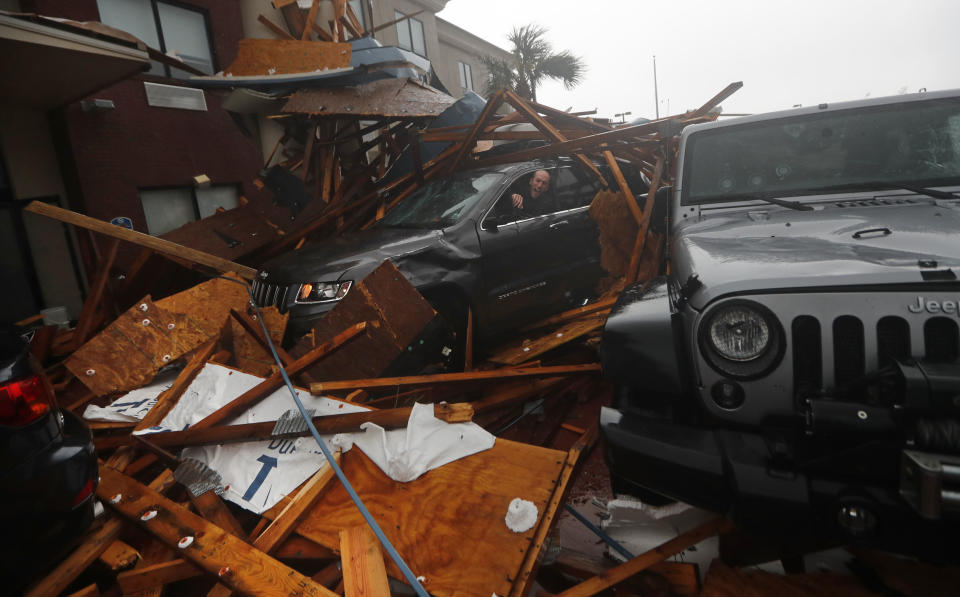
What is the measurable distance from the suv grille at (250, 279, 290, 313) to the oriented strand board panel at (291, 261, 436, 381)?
21.6 inches

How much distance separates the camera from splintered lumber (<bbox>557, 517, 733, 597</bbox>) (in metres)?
2.02

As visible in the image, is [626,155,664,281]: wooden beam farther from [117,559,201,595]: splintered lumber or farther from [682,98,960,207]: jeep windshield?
[117,559,201,595]: splintered lumber

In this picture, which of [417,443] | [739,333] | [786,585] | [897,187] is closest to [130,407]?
[417,443]

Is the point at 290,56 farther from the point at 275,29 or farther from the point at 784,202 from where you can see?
the point at 784,202

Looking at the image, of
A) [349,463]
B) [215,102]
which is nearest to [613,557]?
[349,463]

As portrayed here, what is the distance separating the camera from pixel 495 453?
2.57 metres

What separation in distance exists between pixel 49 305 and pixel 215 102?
4.40 metres

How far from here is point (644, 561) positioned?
6.89ft

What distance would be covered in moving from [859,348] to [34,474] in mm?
3157

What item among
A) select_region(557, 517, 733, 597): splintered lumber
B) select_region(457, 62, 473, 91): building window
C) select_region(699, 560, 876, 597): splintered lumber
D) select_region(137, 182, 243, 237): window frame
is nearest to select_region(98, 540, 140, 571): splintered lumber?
select_region(557, 517, 733, 597): splintered lumber

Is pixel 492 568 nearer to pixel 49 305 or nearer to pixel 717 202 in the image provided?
pixel 717 202

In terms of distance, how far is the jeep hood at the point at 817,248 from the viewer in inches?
74.2

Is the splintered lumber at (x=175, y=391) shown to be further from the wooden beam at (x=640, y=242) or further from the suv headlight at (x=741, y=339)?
the wooden beam at (x=640, y=242)

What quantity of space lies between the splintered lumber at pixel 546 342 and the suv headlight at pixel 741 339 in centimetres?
250
